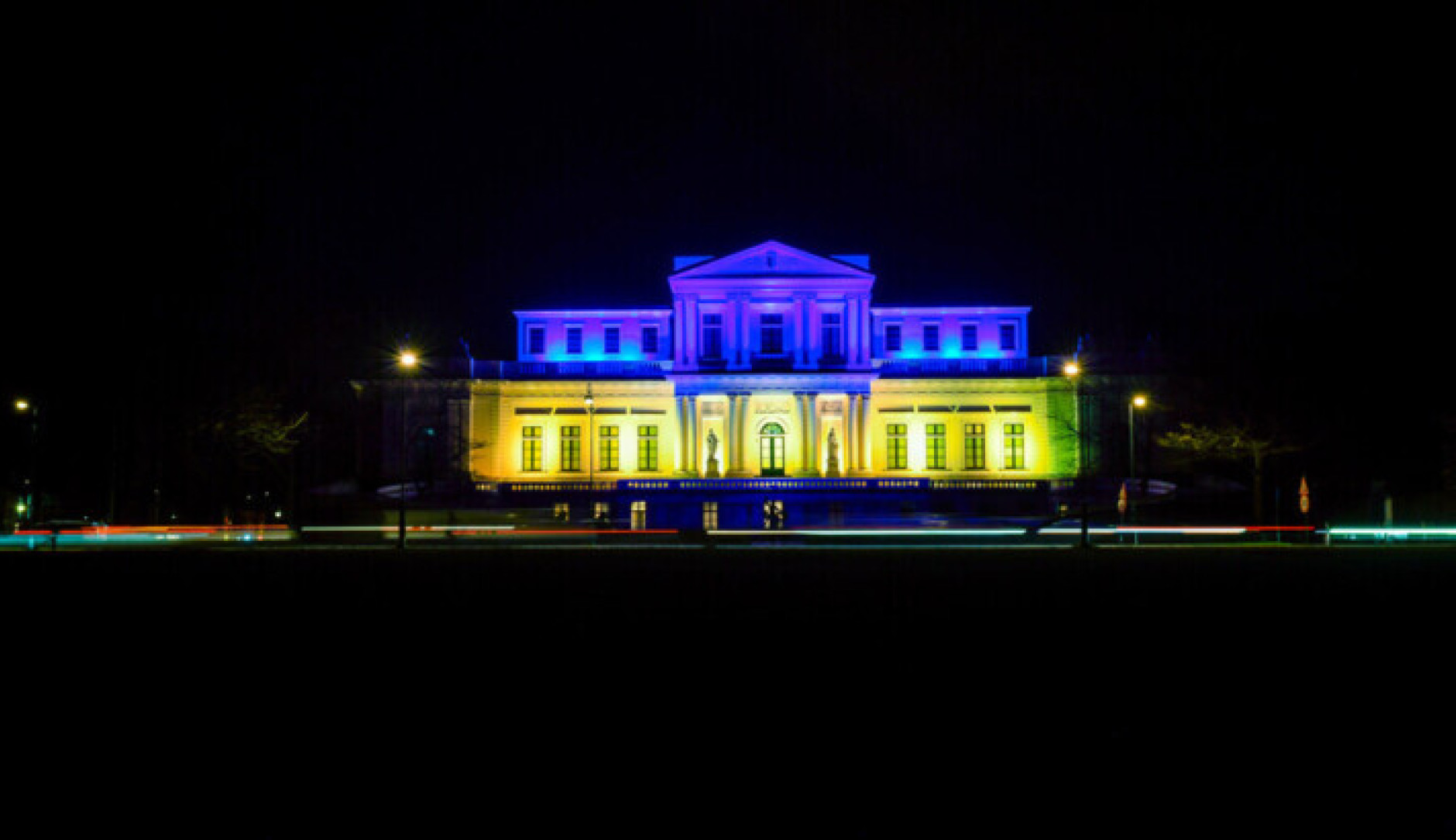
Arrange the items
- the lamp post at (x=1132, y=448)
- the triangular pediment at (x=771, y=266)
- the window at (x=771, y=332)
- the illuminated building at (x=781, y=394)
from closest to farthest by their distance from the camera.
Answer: the lamp post at (x=1132, y=448) → the triangular pediment at (x=771, y=266) → the illuminated building at (x=781, y=394) → the window at (x=771, y=332)

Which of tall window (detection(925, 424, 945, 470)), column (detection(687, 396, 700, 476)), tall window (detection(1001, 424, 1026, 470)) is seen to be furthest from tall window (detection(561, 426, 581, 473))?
tall window (detection(1001, 424, 1026, 470))

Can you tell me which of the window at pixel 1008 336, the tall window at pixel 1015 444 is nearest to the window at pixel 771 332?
the window at pixel 1008 336

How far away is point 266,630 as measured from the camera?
347 inches

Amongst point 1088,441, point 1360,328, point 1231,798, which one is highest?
point 1360,328

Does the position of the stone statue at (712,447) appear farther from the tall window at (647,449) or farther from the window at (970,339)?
the window at (970,339)

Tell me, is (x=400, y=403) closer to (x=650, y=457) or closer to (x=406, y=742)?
(x=650, y=457)

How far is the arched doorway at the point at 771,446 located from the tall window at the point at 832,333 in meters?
4.50

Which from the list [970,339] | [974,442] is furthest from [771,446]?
[970,339]

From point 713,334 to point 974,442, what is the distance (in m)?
13.7

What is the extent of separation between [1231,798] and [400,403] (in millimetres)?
47692

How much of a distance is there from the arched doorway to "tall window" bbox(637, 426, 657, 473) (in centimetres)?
513

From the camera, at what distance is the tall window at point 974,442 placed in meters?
49.5

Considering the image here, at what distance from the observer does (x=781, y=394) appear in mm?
47469

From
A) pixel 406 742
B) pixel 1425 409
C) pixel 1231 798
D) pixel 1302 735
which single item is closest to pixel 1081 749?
pixel 1231 798
